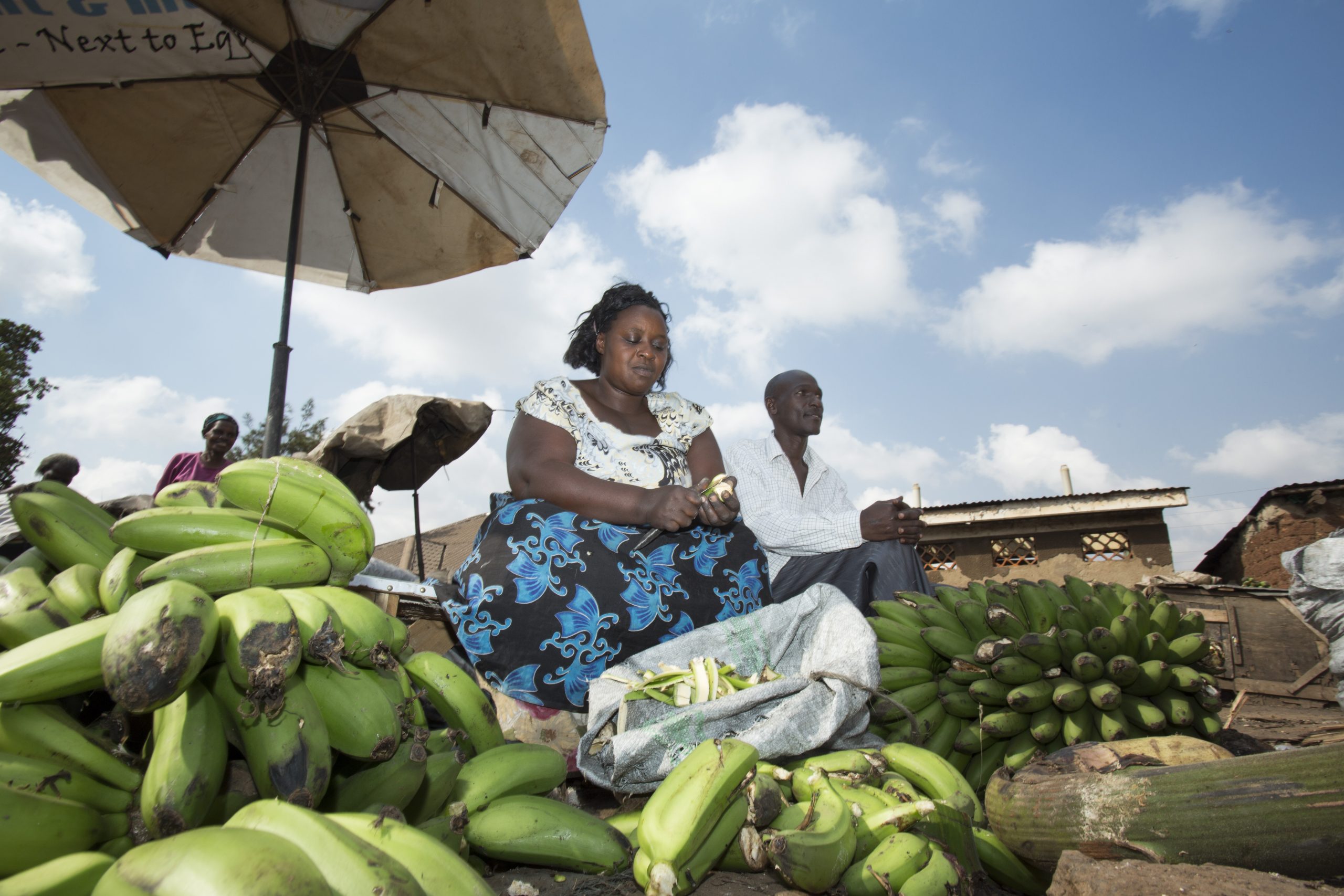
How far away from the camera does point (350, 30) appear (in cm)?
394

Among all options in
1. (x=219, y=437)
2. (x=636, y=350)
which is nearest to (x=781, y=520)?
(x=636, y=350)

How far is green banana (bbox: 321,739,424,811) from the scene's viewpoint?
1298 mm

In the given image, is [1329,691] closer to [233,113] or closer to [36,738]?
[36,738]

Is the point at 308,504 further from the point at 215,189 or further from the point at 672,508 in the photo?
the point at 215,189

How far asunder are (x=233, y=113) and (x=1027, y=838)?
5.30 metres

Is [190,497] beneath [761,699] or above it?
above

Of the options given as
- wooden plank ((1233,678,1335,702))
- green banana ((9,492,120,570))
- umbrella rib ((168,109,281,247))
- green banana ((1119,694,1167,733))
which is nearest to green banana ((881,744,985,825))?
green banana ((1119,694,1167,733))

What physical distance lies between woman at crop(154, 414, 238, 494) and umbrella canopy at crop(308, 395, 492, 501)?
1412mm

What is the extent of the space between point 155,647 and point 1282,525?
522 inches

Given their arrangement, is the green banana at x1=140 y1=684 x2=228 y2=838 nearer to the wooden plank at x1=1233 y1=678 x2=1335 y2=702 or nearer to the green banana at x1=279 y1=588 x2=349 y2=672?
the green banana at x1=279 y1=588 x2=349 y2=672

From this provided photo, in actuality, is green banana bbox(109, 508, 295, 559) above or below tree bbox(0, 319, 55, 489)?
below

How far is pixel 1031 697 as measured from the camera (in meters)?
2.57

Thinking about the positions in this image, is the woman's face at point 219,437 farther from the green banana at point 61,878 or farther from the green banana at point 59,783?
the green banana at point 61,878

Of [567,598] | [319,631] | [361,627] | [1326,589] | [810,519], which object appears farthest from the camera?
[1326,589]
